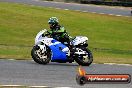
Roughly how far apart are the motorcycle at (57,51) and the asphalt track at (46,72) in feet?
0.71

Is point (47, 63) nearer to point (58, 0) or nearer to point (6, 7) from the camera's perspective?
point (6, 7)

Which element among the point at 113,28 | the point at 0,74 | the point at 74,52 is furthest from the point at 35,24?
the point at 0,74

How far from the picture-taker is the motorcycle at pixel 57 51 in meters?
16.0

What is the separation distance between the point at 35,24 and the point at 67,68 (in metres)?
20.0

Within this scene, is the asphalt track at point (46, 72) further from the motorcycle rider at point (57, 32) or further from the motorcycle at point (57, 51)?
the motorcycle rider at point (57, 32)

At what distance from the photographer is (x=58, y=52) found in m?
16.3

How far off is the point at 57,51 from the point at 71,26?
62.8 ft

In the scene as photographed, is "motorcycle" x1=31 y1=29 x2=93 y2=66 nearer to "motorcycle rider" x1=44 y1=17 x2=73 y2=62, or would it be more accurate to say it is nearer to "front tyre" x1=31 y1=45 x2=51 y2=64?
"front tyre" x1=31 y1=45 x2=51 y2=64

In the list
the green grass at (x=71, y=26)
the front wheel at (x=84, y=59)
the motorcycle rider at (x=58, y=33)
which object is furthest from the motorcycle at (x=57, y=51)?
the green grass at (x=71, y=26)

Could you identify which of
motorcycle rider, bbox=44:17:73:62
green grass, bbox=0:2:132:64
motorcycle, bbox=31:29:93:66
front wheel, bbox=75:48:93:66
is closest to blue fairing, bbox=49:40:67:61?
motorcycle, bbox=31:29:93:66

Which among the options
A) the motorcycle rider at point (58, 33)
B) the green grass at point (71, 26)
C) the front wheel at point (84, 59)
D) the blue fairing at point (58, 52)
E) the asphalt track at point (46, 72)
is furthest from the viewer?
the green grass at point (71, 26)

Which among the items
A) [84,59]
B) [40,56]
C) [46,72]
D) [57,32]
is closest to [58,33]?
[57,32]

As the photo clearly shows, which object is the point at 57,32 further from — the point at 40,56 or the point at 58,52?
the point at 40,56

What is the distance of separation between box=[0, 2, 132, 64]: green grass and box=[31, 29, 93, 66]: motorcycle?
10716 millimetres
